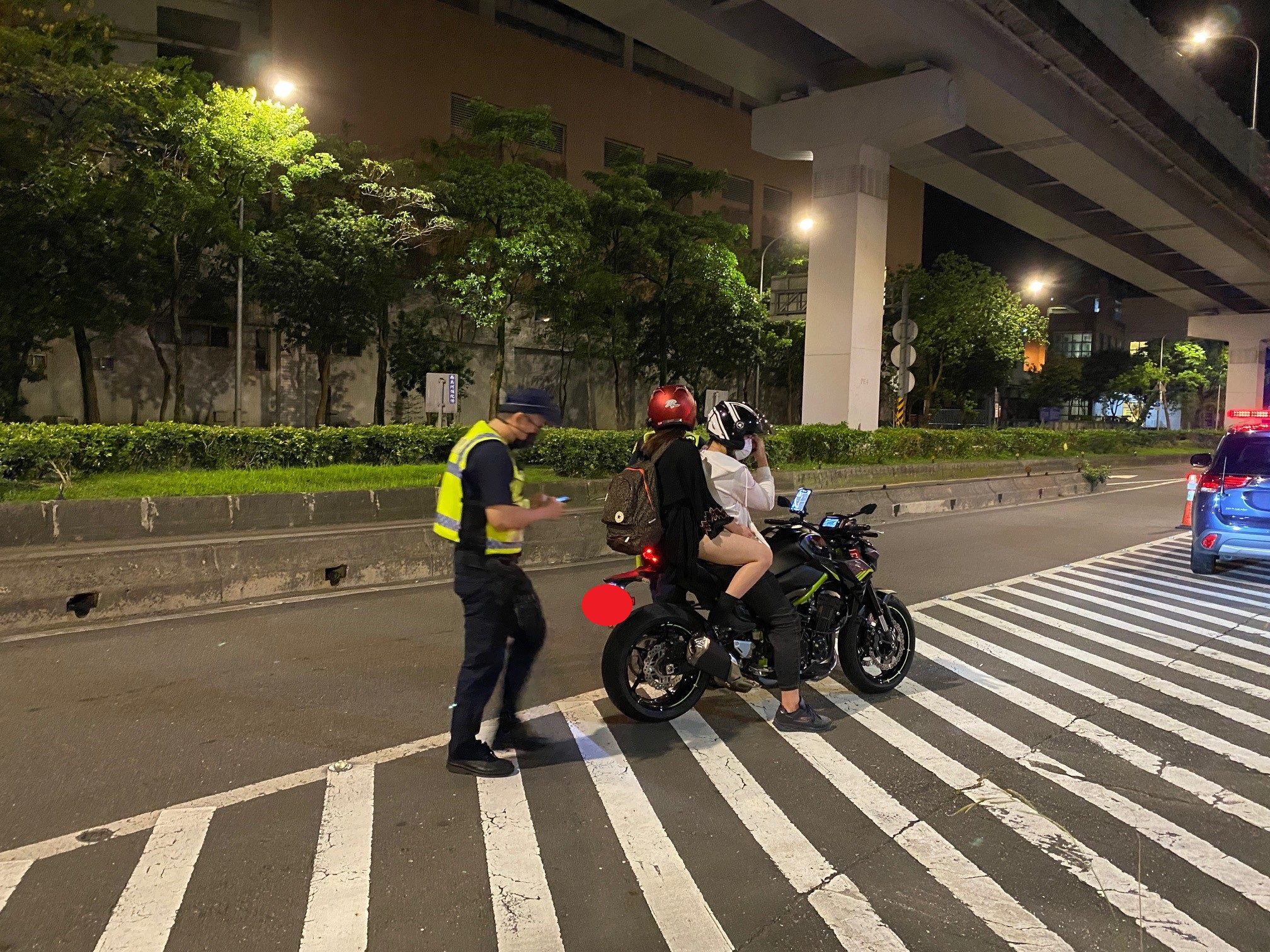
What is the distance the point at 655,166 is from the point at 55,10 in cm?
1733

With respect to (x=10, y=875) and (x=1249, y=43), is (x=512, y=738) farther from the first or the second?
(x=1249, y=43)

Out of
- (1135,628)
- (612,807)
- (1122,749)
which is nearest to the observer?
(612,807)

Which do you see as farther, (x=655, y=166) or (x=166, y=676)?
(x=655, y=166)

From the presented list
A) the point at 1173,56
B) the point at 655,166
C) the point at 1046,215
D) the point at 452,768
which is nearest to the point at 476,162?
the point at 655,166

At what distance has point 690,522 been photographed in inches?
187

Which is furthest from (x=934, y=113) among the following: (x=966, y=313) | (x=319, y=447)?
(x=966, y=313)

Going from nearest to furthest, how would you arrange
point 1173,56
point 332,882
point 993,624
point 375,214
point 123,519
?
point 332,882
point 993,624
point 123,519
point 1173,56
point 375,214

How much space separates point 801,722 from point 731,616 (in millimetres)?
727

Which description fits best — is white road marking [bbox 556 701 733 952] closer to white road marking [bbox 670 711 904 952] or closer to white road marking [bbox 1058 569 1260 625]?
white road marking [bbox 670 711 904 952]

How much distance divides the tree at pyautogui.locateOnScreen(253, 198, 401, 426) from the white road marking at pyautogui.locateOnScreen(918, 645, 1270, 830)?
20823 mm

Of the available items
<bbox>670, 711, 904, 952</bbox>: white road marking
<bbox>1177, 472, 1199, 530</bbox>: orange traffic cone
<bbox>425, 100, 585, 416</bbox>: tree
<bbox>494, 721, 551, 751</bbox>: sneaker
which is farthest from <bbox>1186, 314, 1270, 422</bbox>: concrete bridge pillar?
<bbox>494, 721, 551, 751</bbox>: sneaker

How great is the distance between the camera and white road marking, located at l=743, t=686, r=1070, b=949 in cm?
323

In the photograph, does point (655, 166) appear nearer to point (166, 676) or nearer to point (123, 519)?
point (123, 519)

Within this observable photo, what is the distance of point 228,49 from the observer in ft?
104
